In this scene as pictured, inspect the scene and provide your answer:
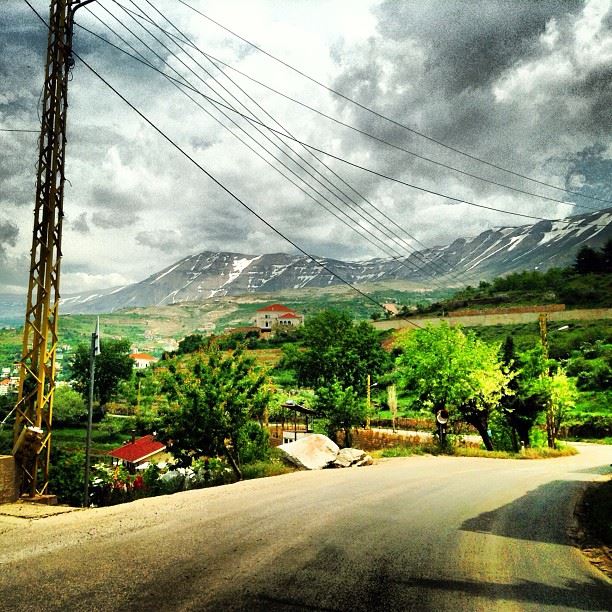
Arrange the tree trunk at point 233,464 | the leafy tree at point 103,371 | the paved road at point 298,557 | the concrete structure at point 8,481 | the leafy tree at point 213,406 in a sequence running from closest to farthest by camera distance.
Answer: the paved road at point 298,557
the concrete structure at point 8,481
the leafy tree at point 213,406
the tree trunk at point 233,464
the leafy tree at point 103,371

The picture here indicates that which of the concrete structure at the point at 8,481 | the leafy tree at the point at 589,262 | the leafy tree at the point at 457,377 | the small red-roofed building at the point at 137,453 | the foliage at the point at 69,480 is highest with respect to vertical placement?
the leafy tree at the point at 589,262

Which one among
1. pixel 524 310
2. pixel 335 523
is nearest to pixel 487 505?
pixel 335 523

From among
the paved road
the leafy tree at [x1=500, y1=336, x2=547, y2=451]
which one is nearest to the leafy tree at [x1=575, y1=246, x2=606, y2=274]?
the leafy tree at [x1=500, y1=336, x2=547, y2=451]

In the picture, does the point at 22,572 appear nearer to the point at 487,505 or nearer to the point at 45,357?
the point at 45,357

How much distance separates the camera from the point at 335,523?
8.69 metres

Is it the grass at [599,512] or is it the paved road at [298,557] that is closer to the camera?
the paved road at [298,557]

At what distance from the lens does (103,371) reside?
295ft

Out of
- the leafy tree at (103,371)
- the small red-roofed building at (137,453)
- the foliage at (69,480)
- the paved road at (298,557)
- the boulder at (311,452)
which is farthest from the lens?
the leafy tree at (103,371)

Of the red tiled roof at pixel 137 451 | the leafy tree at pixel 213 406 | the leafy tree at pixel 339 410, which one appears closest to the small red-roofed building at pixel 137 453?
the red tiled roof at pixel 137 451

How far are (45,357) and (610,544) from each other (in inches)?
487

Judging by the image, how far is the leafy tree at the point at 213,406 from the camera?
16.1 metres

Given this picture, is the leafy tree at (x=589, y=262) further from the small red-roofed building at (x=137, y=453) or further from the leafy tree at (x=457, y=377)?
the small red-roofed building at (x=137, y=453)

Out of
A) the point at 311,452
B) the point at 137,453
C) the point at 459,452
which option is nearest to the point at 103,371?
the point at 137,453

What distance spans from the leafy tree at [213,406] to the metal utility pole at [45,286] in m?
4.57
